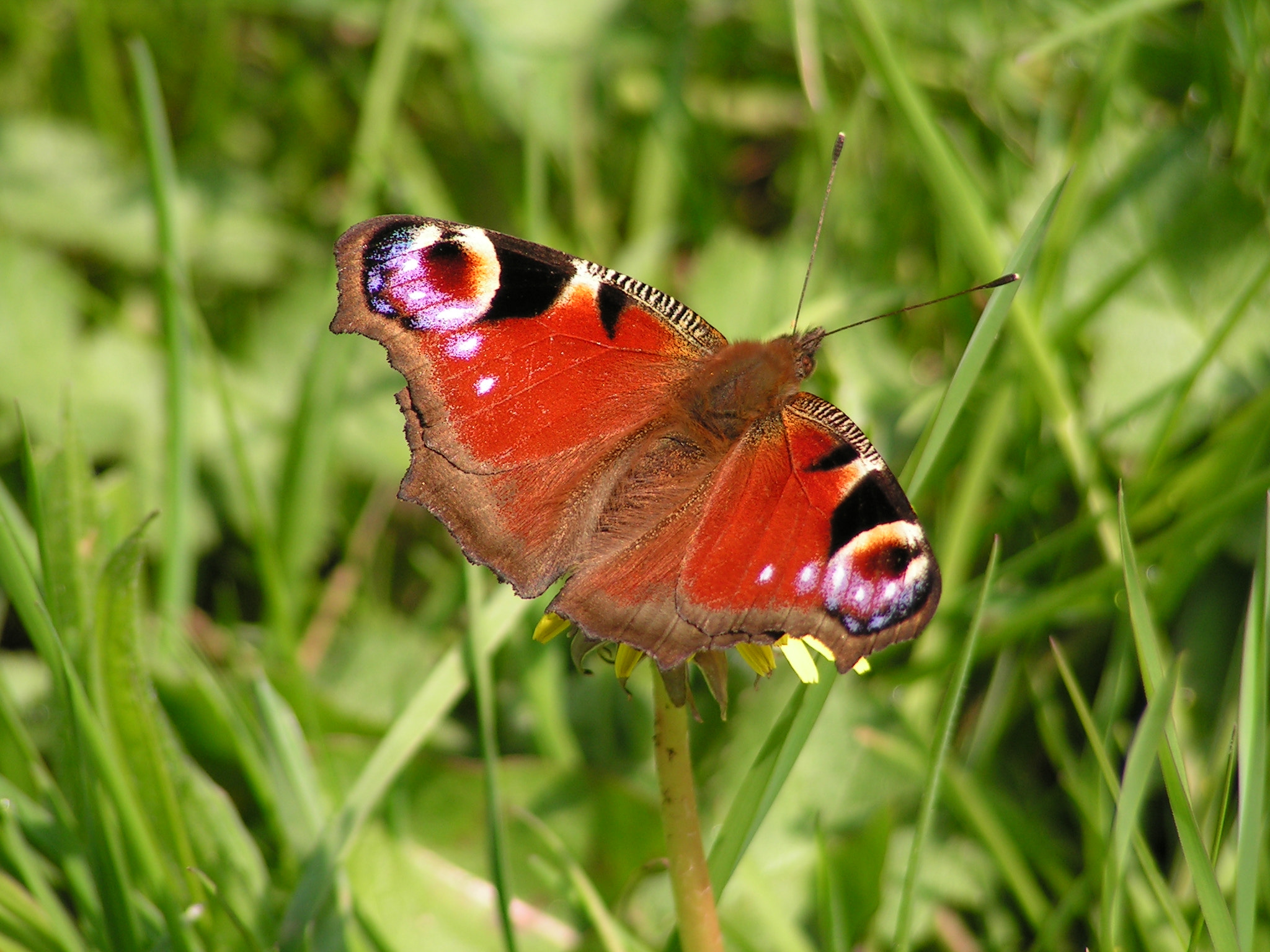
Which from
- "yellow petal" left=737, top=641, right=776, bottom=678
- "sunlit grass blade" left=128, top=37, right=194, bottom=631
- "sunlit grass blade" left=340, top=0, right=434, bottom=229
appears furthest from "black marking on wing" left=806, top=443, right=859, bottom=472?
"sunlit grass blade" left=340, top=0, right=434, bottom=229

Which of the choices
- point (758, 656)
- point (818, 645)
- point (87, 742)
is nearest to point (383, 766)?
point (87, 742)

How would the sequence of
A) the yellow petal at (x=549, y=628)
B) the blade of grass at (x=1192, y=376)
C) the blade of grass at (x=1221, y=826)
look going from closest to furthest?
the blade of grass at (x=1221, y=826) → the yellow petal at (x=549, y=628) → the blade of grass at (x=1192, y=376)

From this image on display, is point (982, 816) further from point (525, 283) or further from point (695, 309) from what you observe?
point (695, 309)

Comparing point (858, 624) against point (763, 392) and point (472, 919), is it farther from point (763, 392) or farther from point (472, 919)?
point (472, 919)

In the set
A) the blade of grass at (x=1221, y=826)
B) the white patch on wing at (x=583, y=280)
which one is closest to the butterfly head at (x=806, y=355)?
the white patch on wing at (x=583, y=280)

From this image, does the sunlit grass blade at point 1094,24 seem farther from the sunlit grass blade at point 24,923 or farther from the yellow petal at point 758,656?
the sunlit grass blade at point 24,923

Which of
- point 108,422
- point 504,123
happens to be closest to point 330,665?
point 108,422
